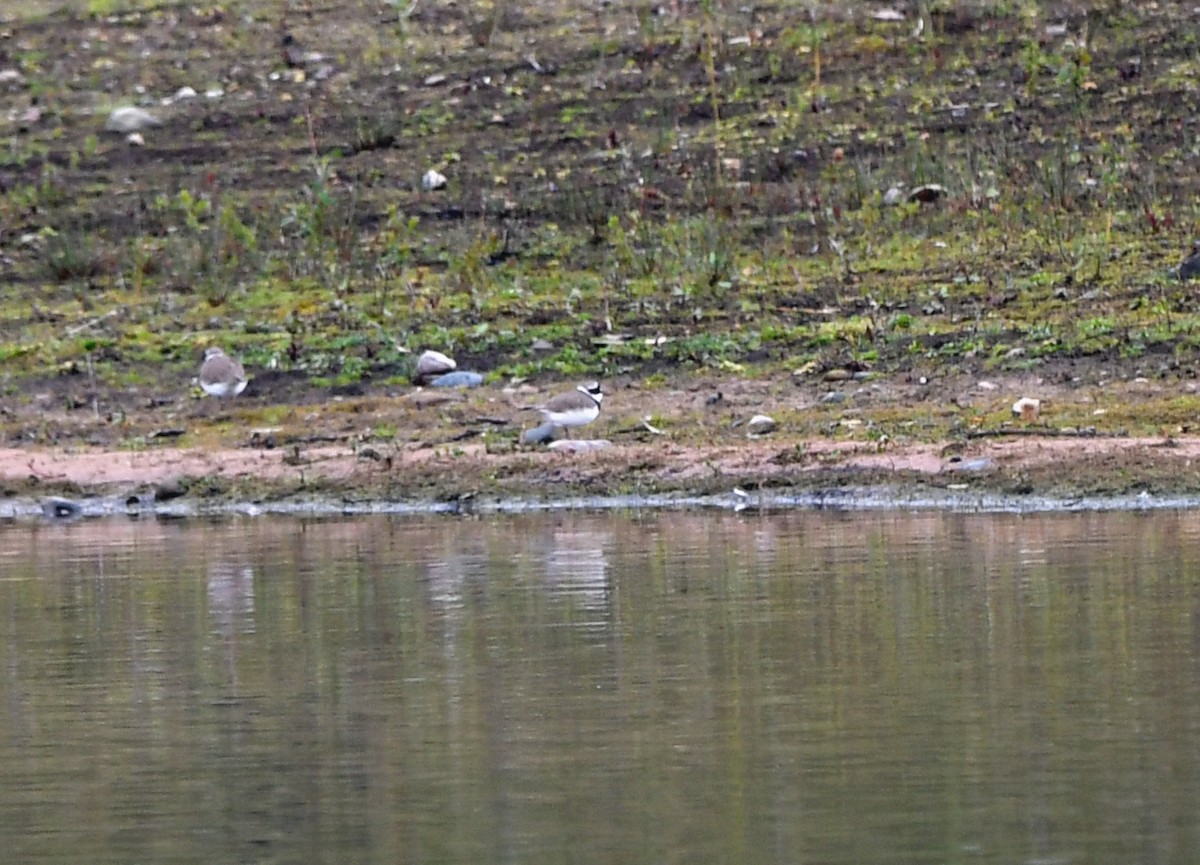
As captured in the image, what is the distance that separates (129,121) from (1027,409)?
12.7 m

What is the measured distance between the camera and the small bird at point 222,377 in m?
17.5

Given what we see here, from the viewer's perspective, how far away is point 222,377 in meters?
17.5

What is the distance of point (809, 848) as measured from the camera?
20.2ft

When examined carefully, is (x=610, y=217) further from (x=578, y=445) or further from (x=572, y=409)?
(x=572, y=409)

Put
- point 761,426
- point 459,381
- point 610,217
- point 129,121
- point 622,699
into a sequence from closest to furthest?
point 622,699 → point 761,426 → point 459,381 → point 610,217 → point 129,121

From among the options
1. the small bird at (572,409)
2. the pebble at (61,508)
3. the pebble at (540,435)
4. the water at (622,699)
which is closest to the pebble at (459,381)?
the pebble at (540,435)

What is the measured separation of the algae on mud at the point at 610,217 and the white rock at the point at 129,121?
254 mm

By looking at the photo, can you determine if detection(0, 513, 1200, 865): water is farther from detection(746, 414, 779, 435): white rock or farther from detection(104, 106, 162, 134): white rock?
detection(104, 106, 162, 134): white rock

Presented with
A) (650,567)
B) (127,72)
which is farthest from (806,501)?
(127,72)

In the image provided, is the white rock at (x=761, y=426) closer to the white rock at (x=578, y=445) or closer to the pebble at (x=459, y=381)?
the white rock at (x=578, y=445)

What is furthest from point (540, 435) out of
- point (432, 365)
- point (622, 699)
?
point (622, 699)

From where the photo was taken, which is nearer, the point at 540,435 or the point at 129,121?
Result: the point at 540,435

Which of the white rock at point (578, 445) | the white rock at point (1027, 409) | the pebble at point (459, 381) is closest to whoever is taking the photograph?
the white rock at point (1027, 409)

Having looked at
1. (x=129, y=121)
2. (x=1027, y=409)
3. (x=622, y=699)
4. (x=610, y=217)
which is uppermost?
(x=129, y=121)
